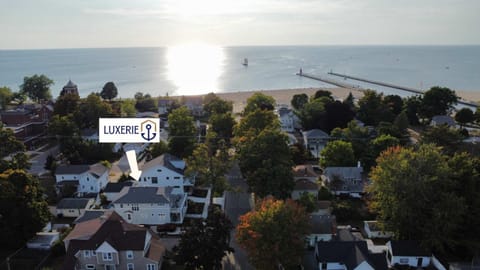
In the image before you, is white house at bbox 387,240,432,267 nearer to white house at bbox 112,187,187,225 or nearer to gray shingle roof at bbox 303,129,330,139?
white house at bbox 112,187,187,225

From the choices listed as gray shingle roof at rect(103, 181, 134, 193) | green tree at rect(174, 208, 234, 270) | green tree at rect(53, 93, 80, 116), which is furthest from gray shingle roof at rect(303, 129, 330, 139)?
green tree at rect(53, 93, 80, 116)

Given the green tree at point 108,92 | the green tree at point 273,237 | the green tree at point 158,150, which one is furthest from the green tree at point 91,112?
the green tree at point 273,237

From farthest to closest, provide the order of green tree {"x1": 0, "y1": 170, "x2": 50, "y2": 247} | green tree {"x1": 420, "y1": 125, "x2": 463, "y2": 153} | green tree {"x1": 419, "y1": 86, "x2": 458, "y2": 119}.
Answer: green tree {"x1": 419, "y1": 86, "x2": 458, "y2": 119} → green tree {"x1": 420, "y1": 125, "x2": 463, "y2": 153} → green tree {"x1": 0, "y1": 170, "x2": 50, "y2": 247}

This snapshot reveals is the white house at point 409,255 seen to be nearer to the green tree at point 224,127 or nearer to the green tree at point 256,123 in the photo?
the green tree at point 256,123

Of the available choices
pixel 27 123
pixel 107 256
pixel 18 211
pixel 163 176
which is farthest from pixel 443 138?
pixel 27 123

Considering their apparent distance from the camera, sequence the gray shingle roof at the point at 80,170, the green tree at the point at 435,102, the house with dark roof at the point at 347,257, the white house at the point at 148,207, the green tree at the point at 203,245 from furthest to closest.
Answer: the green tree at the point at 435,102, the gray shingle roof at the point at 80,170, the white house at the point at 148,207, the house with dark roof at the point at 347,257, the green tree at the point at 203,245

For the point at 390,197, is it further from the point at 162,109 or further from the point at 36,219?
the point at 162,109

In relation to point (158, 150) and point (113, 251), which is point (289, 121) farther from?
point (113, 251)
